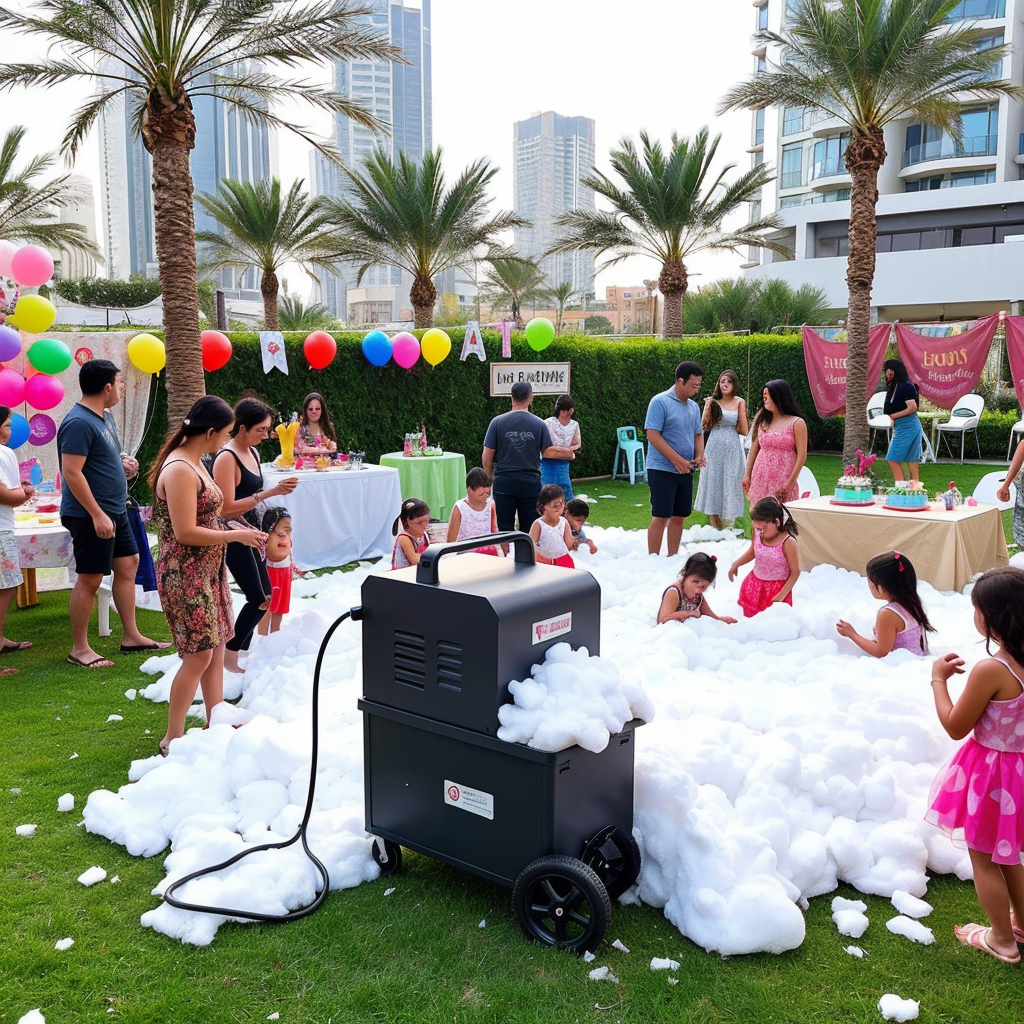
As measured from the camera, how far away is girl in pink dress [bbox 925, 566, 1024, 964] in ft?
8.79

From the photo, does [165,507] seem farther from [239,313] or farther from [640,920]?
[239,313]

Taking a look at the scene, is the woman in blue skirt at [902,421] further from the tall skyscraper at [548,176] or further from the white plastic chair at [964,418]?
the tall skyscraper at [548,176]

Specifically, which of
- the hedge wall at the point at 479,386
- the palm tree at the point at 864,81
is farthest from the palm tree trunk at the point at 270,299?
the palm tree at the point at 864,81

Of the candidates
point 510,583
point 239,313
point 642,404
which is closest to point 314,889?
point 510,583

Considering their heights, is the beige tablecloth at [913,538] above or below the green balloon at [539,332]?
below

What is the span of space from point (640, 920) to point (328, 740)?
1638 mm

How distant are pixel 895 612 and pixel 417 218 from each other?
633 inches

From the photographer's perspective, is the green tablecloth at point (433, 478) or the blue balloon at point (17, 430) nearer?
the blue balloon at point (17, 430)

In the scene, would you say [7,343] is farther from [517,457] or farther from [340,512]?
[517,457]

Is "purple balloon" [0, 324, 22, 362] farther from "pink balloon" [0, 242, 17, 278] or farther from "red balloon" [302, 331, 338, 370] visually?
"red balloon" [302, 331, 338, 370]

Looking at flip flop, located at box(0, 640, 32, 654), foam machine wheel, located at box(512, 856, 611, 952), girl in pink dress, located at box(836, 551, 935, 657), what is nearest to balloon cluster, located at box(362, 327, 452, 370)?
flip flop, located at box(0, 640, 32, 654)

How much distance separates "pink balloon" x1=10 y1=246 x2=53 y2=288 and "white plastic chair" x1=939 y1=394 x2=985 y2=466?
47.1 ft

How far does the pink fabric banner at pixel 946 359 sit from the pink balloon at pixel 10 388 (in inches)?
511

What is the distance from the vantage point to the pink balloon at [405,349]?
37.9ft
